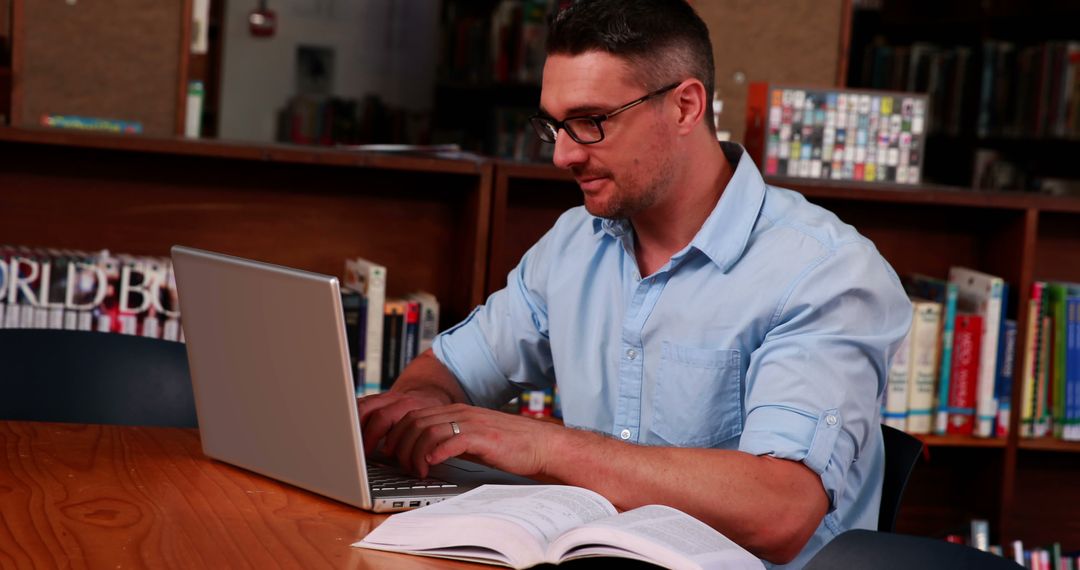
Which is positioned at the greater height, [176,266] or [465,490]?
[176,266]

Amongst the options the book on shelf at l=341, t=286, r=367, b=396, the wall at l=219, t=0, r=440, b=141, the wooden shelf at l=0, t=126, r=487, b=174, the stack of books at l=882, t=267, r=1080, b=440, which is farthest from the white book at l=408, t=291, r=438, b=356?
the wall at l=219, t=0, r=440, b=141

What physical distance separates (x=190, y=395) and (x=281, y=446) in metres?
0.61

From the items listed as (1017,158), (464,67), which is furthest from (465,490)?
(464,67)

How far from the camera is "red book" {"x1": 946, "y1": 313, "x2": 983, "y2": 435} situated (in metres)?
2.74

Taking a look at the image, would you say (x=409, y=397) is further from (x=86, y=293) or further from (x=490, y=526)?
(x=86, y=293)

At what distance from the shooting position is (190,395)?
1881 millimetres

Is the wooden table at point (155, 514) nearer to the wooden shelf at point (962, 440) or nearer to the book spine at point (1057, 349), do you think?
the wooden shelf at point (962, 440)

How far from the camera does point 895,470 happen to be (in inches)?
63.0

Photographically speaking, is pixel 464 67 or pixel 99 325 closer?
pixel 99 325

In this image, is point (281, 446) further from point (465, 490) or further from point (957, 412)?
point (957, 412)

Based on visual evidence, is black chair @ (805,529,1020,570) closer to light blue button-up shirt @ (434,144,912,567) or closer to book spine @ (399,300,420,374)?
light blue button-up shirt @ (434,144,912,567)

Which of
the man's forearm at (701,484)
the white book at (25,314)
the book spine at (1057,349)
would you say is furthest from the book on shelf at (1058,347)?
the white book at (25,314)

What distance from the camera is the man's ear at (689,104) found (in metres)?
1.69

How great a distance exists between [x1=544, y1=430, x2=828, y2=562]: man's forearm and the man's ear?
52cm
